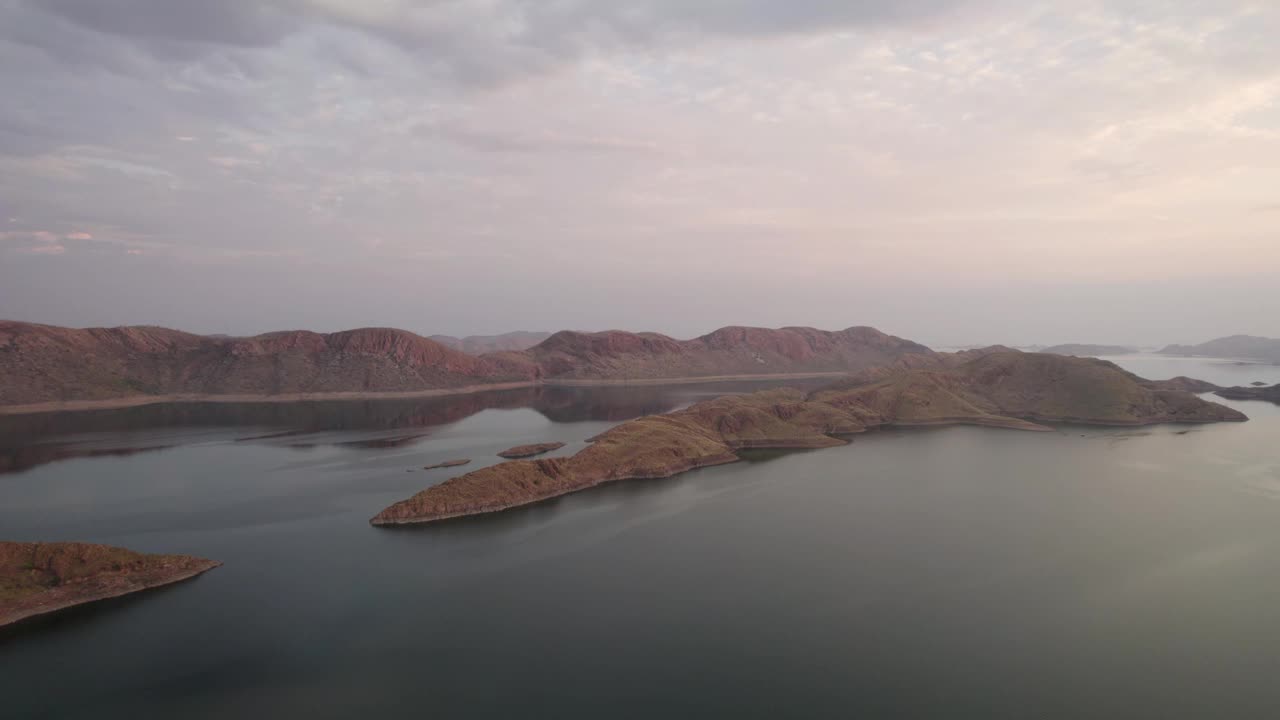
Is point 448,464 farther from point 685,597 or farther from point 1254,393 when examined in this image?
point 1254,393

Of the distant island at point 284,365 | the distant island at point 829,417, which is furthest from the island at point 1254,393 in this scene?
the distant island at point 284,365

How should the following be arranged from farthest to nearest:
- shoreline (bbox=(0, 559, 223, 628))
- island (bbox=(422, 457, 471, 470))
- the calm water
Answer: island (bbox=(422, 457, 471, 470))
shoreline (bbox=(0, 559, 223, 628))
the calm water

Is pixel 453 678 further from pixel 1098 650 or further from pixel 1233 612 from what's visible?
pixel 1233 612

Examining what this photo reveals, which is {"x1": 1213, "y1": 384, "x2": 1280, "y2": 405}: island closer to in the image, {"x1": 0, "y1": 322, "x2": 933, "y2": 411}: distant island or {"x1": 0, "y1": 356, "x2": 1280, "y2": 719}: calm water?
{"x1": 0, "y1": 356, "x2": 1280, "y2": 719}: calm water

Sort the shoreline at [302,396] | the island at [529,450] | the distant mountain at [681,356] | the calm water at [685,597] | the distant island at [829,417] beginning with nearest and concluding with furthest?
the calm water at [685,597], the distant island at [829,417], the island at [529,450], the shoreline at [302,396], the distant mountain at [681,356]

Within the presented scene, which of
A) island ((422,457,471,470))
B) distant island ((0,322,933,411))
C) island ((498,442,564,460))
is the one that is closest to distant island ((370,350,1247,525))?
island ((498,442,564,460))

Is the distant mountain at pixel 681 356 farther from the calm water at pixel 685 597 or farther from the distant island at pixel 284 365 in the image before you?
the calm water at pixel 685 597
